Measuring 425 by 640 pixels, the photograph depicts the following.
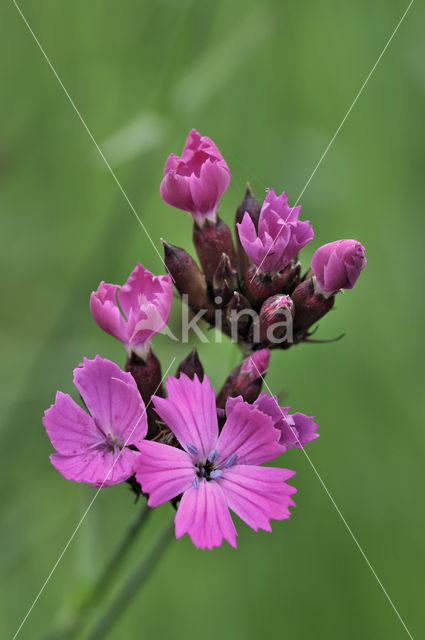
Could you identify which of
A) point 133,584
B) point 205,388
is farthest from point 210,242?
point 133,584

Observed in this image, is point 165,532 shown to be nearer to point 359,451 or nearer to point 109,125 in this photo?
point 359,451

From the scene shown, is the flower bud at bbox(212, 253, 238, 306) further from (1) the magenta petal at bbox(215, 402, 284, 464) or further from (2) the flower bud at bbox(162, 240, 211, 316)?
(1) the magenta petal at bbox(215, 402, 284, 464)


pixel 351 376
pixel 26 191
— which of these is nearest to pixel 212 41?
pixel 26 191

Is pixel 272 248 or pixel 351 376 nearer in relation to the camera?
pixel 272 248

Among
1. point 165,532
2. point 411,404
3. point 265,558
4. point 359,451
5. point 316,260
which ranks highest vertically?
point 316,260

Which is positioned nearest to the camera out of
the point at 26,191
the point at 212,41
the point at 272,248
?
the point at 272,248

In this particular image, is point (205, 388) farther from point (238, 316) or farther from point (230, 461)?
point (238, 316)

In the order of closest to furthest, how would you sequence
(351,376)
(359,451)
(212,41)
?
1. (359,451)
2. (351,376)
3. (212,41)

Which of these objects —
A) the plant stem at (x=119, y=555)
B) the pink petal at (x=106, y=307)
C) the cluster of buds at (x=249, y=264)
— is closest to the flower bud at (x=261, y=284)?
the cluster of buds at (x=249, y=264)

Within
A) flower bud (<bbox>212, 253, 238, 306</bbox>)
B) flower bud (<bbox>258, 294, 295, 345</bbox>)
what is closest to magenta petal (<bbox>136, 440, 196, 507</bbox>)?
flower bud (<bbox>258, 294, 295, 345</bbox>)
